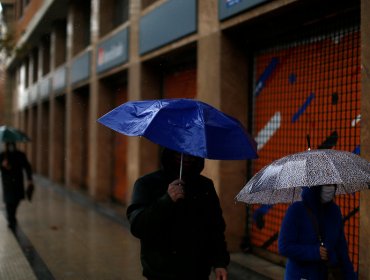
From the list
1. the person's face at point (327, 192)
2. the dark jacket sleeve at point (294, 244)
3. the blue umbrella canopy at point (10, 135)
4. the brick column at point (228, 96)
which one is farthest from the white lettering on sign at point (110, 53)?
the person's face at point (327, 192)

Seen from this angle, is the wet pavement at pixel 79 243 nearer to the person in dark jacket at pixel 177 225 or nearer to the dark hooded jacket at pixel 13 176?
the dark hooded jacket at pixel 13 176

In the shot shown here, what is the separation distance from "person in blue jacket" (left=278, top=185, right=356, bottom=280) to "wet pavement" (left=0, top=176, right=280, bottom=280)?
2.84 meters

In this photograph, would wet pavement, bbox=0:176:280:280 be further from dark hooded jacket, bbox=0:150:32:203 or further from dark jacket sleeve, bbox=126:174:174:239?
dark jacket sleeve, bbox=126:174:174:239

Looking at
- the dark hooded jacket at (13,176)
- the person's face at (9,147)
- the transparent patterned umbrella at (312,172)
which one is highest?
the transparent patterned umbrella at (312,172)

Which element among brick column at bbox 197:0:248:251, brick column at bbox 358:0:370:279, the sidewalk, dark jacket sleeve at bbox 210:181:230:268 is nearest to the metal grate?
brick column at bbox 197:0:248:251

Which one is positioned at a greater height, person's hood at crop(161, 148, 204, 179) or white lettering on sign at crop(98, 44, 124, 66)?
white lettering on sign at crop(98, 44, 124, 66)

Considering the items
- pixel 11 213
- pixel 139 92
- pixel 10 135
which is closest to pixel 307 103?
pixel 139 92

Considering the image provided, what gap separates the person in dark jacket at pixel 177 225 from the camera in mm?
3129

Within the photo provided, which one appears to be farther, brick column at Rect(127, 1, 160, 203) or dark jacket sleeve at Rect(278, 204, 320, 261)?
brick column at Rect(127, 1, 160, 203)

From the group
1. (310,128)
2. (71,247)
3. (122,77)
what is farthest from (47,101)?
(310,128)

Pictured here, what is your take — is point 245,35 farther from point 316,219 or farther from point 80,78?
point 80,78

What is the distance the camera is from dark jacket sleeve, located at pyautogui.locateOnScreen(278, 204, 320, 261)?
3447 mm

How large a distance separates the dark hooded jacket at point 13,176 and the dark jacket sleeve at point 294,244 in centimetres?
664

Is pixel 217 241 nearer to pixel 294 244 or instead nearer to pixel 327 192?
pixel 294 244
